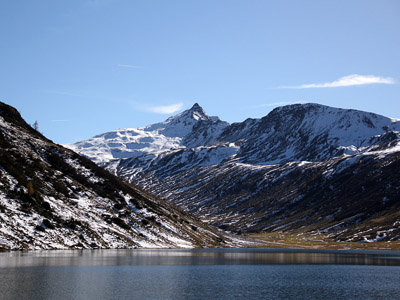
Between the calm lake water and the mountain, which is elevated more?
the mountain

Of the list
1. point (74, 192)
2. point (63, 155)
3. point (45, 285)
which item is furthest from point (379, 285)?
point (63, 155)

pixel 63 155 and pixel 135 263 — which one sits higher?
pixel 63 155

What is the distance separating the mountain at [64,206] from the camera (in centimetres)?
11800

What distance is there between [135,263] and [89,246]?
36233 millimetres

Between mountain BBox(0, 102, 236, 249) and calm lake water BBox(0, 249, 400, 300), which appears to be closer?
calm lake water BBox(0, 249, 400, 300)

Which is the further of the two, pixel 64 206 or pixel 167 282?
pixel 64 206

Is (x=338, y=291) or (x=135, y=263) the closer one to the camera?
(x=338, y=291)

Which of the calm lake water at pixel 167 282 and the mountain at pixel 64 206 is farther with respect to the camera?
the mountain at pixel 64 206

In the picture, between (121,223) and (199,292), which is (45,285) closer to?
(199,292)

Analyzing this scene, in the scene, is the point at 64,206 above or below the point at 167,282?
above

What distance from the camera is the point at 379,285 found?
7562cm

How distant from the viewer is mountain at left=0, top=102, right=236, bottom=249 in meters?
118

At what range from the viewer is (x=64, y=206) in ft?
457

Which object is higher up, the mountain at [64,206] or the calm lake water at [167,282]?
the mountain at [64,206]
